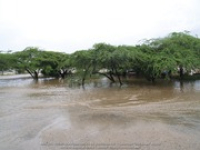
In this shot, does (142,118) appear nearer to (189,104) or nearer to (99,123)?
(99,123)

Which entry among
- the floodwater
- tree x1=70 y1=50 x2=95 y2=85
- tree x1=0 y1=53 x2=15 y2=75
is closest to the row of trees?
tree x1=70 y1=50 x2=95 y2=85

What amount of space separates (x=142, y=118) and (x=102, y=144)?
7.78 feet

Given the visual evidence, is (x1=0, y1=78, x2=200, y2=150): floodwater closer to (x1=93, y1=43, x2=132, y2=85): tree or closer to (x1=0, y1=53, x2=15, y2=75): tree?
(x1=93, y1=43, x2=132, y2=85): tree

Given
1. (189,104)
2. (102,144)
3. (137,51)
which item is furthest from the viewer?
(137,51)

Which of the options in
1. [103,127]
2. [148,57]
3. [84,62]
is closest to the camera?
[103,127]

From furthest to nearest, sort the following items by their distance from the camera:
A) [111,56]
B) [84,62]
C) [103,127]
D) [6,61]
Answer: [6,61], [84,62], [111,56], [103,127]

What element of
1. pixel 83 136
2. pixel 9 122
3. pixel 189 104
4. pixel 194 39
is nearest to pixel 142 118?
pixel 83 136

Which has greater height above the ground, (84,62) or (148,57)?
(148,57)

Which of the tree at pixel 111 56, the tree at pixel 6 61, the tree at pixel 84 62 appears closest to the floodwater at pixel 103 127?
the tree at pixel 111 56

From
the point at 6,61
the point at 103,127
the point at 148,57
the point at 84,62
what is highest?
the point at 6,61

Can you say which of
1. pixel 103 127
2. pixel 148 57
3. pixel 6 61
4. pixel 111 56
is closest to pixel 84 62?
pixel 111 56

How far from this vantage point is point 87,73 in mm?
16766

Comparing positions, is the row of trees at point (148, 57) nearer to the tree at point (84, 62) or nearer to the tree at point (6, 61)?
the tree at point (84, 62)

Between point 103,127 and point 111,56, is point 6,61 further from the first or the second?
point 103,127
